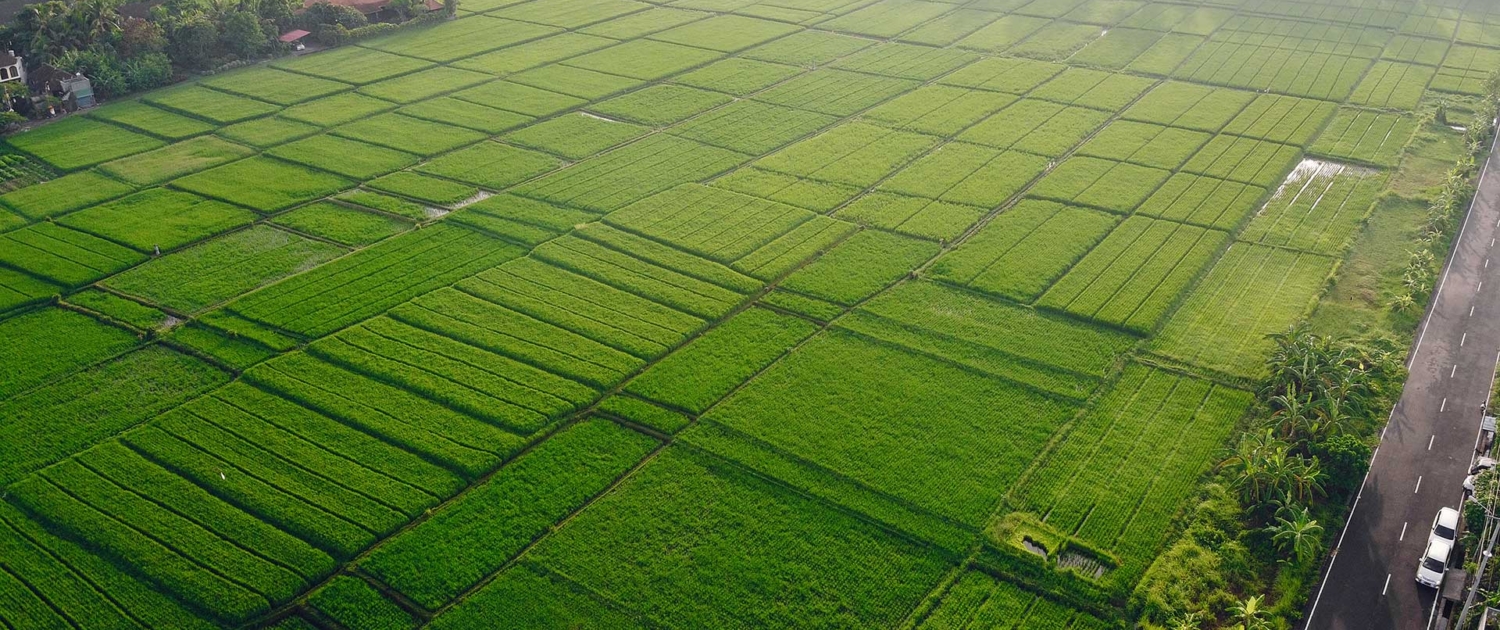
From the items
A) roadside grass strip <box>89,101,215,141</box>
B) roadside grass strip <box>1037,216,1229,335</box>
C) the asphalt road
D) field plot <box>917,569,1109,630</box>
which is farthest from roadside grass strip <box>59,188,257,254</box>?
the asphalt road

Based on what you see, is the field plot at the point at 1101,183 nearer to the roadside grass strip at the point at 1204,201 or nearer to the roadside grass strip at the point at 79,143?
the roadside grass strip at the point at 1204,201

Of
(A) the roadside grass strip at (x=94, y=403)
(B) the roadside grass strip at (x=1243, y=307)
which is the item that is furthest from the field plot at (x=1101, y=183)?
(A) the roadside grass strip at (x=94, y=403)

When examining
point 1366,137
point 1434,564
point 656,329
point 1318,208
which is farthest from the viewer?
point 1366,137

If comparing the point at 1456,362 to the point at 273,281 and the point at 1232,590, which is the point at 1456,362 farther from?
the point at 273,281

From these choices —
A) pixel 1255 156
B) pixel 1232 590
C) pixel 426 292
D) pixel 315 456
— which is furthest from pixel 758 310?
pixel 1255 156

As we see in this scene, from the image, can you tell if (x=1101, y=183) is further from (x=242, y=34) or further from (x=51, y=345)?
(x=242, y=34)

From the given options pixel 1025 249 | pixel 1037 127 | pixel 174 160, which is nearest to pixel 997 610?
pixel 1025 249

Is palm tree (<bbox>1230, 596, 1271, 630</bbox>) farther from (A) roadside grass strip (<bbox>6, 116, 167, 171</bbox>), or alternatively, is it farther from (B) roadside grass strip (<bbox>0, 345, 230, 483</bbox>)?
(A) roadside grass strip (<bbox>6, 116, 167, 171</bbox>)
